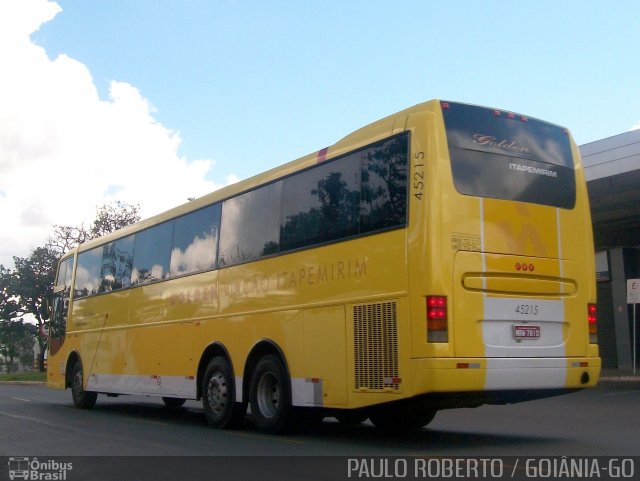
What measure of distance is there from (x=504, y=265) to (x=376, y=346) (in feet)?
5.67

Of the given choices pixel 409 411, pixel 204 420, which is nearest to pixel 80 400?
pixel 204 420

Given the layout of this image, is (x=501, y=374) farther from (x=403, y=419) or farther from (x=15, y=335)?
(x=15, y=335)

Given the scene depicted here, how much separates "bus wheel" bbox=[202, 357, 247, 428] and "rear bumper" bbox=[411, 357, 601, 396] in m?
4.25

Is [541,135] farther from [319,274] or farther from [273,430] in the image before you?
[273,430]

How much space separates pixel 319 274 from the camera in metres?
10.3

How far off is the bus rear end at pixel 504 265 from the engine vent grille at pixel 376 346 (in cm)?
43

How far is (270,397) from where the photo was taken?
1125 cm

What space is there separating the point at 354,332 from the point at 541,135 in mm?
3434

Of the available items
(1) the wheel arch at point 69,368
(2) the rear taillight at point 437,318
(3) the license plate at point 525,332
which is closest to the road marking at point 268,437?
(2) the rear taillight at point 437,318

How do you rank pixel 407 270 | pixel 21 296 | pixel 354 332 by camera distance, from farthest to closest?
pixel 21 296
pixel 354 332
pixel 407 270

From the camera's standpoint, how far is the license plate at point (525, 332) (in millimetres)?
9047

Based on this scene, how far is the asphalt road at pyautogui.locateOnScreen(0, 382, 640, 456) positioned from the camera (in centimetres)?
926

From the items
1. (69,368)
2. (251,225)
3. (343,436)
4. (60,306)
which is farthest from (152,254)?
(343,436)

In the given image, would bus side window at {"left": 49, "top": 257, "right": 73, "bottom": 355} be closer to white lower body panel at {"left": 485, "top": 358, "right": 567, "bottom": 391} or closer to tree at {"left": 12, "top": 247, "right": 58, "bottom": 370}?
white lower body panel at {"left": 485, "top": 358, "right": 567, "bottom": 391}
